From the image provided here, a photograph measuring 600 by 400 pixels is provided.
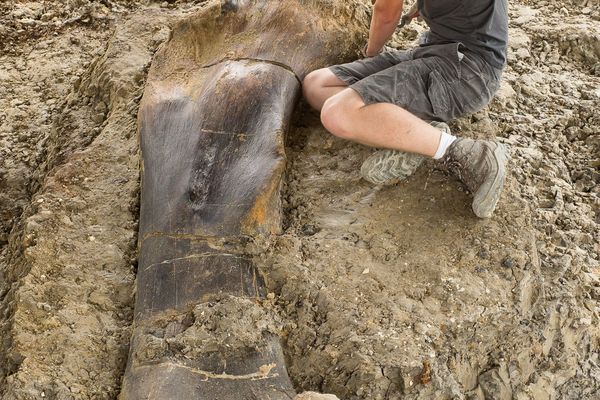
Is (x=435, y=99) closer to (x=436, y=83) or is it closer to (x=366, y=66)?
(x=436, y=83)

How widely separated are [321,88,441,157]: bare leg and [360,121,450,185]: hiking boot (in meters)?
0.02

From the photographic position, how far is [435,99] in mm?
2457

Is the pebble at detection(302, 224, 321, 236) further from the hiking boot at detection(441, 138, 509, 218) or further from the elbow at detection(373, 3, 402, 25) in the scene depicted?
the elbow at detection(373, 3, 402, 25)

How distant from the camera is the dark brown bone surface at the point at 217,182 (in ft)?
6.50

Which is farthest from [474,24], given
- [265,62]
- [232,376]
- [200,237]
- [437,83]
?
[232,376]

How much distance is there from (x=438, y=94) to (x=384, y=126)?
0.24 meters

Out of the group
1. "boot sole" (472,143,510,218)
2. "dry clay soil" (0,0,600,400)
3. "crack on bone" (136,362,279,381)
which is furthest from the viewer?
"boot sole" (472,143,510,218)

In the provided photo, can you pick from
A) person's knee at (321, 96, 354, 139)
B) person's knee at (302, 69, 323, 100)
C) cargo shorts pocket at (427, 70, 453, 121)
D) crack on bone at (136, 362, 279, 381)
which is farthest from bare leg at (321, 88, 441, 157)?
crack on bone at (136, 362, 279, 381)

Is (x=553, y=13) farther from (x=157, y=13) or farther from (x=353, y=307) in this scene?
(x=353, y=307)

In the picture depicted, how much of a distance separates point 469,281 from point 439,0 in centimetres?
97

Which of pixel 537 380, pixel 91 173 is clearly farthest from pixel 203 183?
pixel 537 380

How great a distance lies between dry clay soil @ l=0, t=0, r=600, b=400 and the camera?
6.80 feet

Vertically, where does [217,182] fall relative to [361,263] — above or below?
above

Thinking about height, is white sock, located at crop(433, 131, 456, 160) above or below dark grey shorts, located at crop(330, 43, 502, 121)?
below
